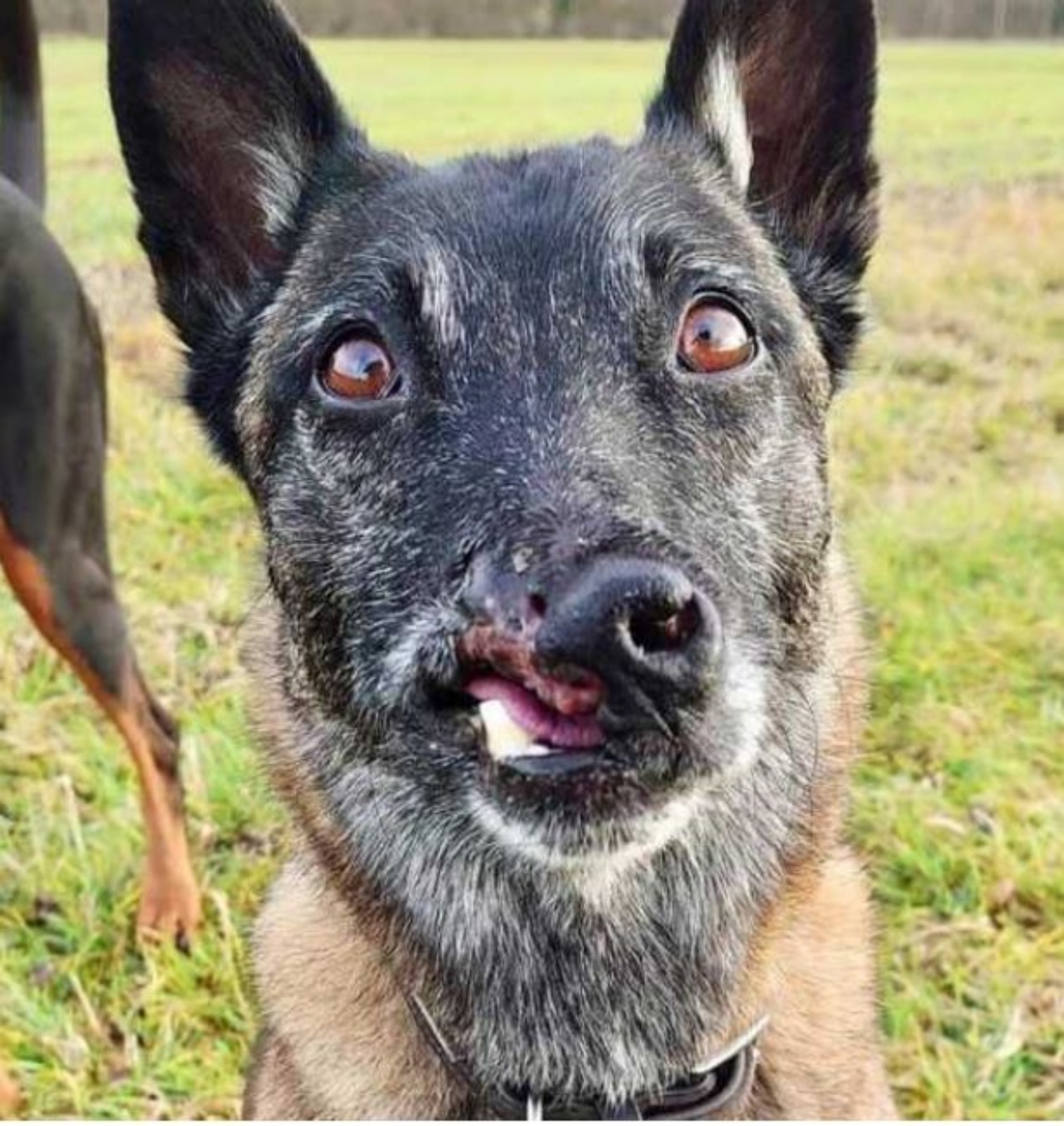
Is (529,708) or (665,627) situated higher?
(665,627)

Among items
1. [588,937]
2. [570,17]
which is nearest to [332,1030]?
[588,937]

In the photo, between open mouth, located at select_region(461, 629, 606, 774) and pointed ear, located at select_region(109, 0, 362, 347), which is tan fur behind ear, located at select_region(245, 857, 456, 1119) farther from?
pointed ear, located at select_region(109, 0, 362, 347)

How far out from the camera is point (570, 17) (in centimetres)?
762

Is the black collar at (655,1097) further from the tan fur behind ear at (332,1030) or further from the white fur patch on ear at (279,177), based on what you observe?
the white fur patch on ear at (279,177)

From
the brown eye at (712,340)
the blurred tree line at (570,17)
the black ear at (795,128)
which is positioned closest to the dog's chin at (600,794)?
the brown eye at (712,340)

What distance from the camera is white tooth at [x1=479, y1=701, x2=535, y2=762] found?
199cm

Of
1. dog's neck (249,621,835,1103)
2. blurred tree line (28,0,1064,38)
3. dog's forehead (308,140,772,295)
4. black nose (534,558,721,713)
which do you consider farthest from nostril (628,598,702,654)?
blurred tree line (28,0,1064,38)

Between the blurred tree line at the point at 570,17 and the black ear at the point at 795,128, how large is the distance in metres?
4.10

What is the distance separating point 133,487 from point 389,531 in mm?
4151

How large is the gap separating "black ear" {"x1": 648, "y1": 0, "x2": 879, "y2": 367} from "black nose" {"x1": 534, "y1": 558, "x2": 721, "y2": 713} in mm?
1019

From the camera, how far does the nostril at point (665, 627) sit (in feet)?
5.87

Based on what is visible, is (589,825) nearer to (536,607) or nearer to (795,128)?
(536,607)

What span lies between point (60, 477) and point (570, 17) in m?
4.89

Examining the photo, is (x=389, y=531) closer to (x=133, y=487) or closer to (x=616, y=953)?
(x=616, y=953)
